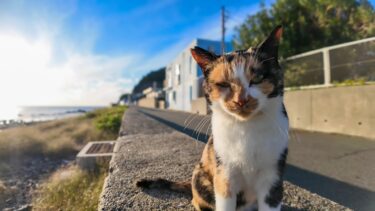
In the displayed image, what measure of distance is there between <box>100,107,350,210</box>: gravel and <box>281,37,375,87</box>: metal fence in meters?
5.56

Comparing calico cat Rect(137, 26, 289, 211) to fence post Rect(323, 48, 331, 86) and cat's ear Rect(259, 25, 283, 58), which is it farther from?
fence post Rect(323, 48, 331, 86)

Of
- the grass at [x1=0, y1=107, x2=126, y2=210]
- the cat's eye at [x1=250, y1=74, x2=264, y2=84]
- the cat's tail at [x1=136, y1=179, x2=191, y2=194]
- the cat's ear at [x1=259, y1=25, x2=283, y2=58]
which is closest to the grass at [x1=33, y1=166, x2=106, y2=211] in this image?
the grass at [x1=0, y1=107, x2=126, y2=210]

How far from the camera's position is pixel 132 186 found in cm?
274

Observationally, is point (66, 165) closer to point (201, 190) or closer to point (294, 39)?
point (201, 190)

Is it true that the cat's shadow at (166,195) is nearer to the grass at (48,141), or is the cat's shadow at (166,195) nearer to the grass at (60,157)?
the grass at (60,157)

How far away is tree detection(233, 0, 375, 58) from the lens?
964cm

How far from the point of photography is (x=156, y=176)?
121 inches

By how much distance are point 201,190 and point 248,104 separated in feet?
2.84

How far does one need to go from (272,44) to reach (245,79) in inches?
13.8

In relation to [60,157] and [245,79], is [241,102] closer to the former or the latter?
[245,79]

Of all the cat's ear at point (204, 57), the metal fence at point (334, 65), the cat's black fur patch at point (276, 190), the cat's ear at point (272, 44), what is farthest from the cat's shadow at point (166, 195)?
the metal fence at point (334, 65)

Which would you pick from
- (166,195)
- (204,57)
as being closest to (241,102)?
(204,57)

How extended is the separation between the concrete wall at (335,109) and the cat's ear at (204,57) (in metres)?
6.30

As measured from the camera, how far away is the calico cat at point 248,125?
5.70ft
